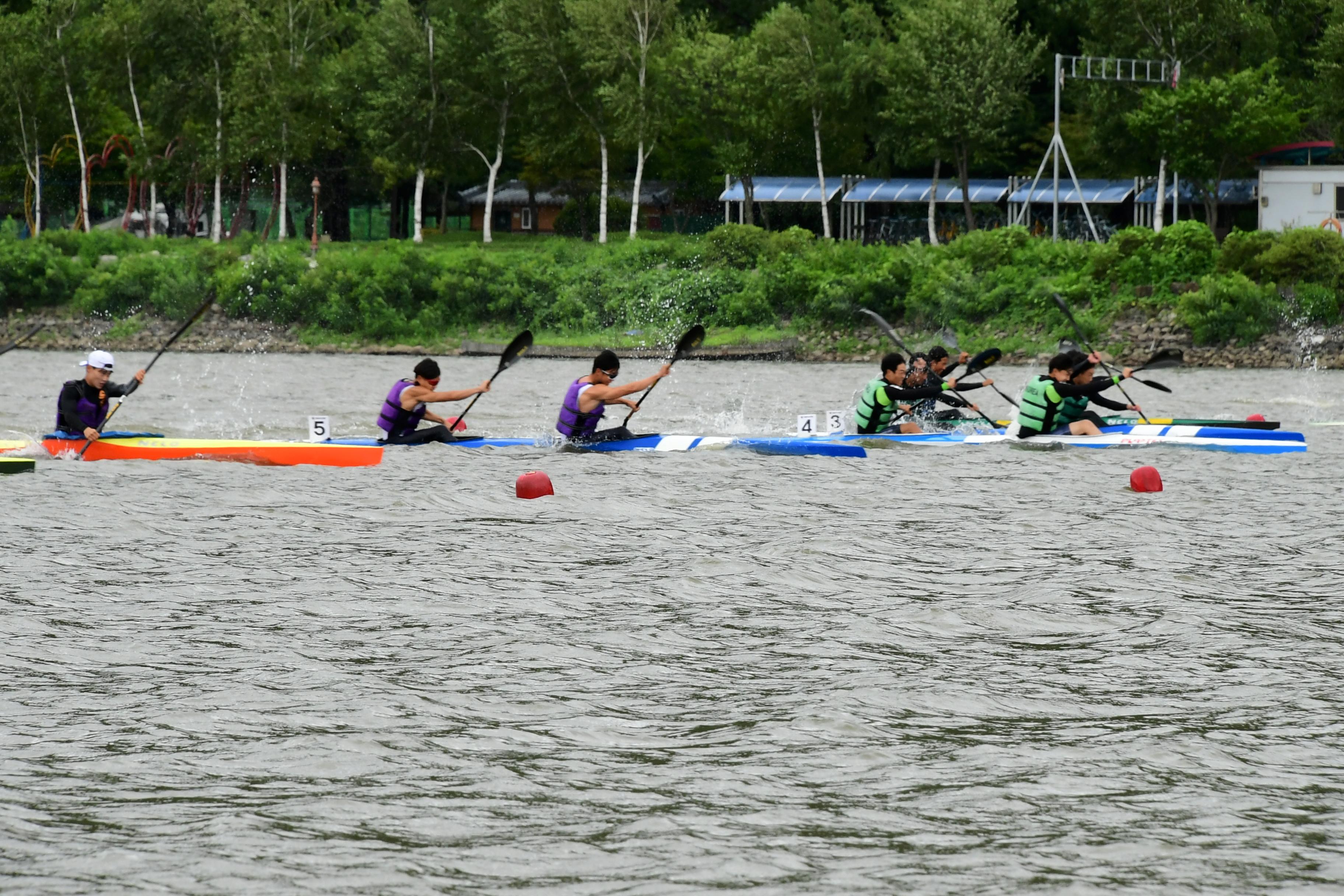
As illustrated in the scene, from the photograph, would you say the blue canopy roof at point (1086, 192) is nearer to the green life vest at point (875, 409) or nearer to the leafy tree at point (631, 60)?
the leafy tree at point (631, 60)

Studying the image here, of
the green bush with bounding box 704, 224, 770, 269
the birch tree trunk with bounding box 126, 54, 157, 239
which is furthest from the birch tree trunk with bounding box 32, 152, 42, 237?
the green bush with bounding box 704, 224, 770, 269

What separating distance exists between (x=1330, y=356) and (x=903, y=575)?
2754cm

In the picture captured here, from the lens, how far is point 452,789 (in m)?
6.57

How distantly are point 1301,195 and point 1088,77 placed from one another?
322 inches

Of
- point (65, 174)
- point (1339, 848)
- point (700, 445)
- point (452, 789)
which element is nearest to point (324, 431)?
point (700, 445)

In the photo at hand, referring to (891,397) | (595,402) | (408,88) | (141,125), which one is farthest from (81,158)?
(891,397)

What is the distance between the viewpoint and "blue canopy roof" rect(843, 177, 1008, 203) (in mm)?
53719

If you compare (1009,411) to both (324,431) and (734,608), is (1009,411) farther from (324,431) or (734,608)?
(734,608)

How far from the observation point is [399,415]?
58.9 feet

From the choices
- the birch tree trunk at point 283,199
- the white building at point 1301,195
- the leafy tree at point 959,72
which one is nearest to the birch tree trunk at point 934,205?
the leafy tree at point 959,72

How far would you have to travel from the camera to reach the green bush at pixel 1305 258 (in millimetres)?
36562

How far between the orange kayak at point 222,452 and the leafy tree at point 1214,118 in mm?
34566

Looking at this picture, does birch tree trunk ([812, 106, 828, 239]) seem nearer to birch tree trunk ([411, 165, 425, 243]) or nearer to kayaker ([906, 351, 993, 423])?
birch tree trunk ([411, 165, 425, 243])

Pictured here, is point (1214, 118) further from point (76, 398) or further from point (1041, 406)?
point (76, 398)
